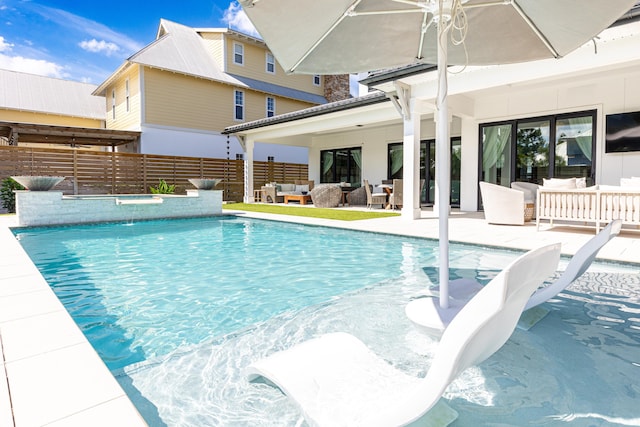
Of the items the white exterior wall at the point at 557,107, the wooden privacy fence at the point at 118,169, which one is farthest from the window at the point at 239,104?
the white exterior wall at the point at 557,107

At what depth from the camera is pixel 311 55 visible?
3.45 metres

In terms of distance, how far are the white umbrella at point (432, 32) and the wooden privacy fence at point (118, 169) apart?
13.9 metres

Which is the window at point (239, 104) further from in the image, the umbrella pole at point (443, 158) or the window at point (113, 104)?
the umbrella pole at point (443, 158)

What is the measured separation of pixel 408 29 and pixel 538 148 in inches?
330

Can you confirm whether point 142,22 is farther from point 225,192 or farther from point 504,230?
point 504,230

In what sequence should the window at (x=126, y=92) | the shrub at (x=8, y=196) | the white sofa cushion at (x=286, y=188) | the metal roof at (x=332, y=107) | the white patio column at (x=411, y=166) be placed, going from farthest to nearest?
the window at (x=126, y=92) → the white sofa cushion at (x=286, y=188) → the shrub at (x=8, y=196) → the metal roof at (x=332, y=107) → the white patio column at (x=411, y=166)

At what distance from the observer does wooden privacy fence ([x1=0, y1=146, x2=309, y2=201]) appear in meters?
13.3

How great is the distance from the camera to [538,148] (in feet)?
33.2

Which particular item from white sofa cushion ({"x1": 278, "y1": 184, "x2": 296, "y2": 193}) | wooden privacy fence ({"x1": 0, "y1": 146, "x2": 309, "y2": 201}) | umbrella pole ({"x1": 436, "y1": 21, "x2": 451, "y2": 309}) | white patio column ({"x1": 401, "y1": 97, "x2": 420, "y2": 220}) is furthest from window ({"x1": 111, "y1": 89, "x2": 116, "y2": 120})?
umbrella pole ({"x1": 436, "y1": 21, "x2": 451, "y2": 309})

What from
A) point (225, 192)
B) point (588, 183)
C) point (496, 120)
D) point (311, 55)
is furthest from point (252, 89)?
point (311, 55)

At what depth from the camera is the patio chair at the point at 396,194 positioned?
11630 mm

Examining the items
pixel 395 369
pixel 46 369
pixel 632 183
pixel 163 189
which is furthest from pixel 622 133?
pixel 163 189

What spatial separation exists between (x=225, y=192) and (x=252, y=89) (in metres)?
6.20

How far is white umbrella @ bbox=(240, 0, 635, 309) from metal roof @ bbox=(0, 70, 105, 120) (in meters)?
24.0
